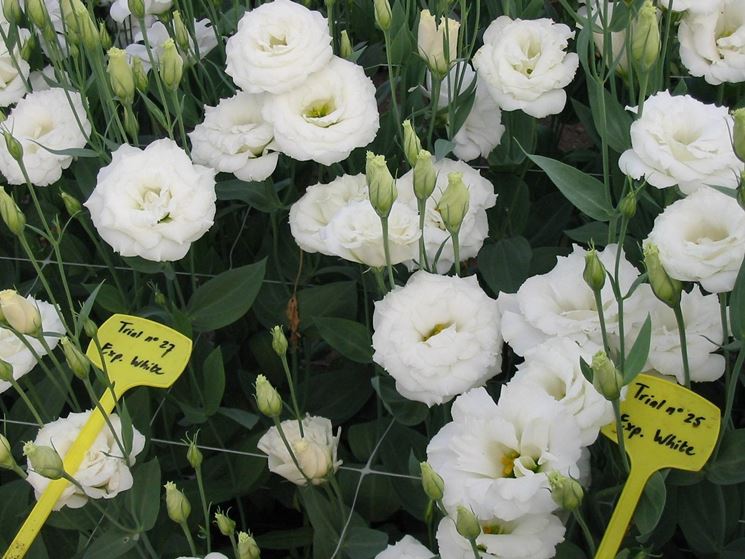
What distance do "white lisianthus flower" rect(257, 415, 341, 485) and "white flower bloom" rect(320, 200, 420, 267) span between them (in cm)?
15

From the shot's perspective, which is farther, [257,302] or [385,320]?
[257,302]

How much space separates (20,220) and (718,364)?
1.73 ft

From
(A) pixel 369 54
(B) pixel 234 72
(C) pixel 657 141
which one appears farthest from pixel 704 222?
(A) pixel 369 54

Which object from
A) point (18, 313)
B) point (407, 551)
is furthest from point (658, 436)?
point (18, 313)

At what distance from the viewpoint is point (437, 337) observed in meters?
0.71

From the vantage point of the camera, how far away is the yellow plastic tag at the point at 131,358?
0.76m

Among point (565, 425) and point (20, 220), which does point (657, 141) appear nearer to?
point (565, 425)

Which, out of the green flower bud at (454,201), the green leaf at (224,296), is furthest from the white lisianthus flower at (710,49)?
the green leaf at (224,296)

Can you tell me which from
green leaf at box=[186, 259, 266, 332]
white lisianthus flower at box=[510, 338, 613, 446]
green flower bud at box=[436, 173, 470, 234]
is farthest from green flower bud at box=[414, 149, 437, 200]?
green leaf at box=[186, 259, 266, 332]

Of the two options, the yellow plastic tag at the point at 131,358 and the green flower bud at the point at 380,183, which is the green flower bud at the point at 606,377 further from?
the yellow plastic tag at the point at 131,358

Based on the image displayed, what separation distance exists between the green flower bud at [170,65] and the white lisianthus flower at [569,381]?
1.26 feet

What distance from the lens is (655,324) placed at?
2.35 ft

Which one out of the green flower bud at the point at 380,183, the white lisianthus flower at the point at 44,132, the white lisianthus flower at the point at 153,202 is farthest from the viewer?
the white lisianthus flower at the point at 44,132

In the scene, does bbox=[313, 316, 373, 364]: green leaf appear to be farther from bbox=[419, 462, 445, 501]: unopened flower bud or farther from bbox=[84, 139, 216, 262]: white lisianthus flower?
bbox=[419, 462, 445, 501]: unopened flower bud
